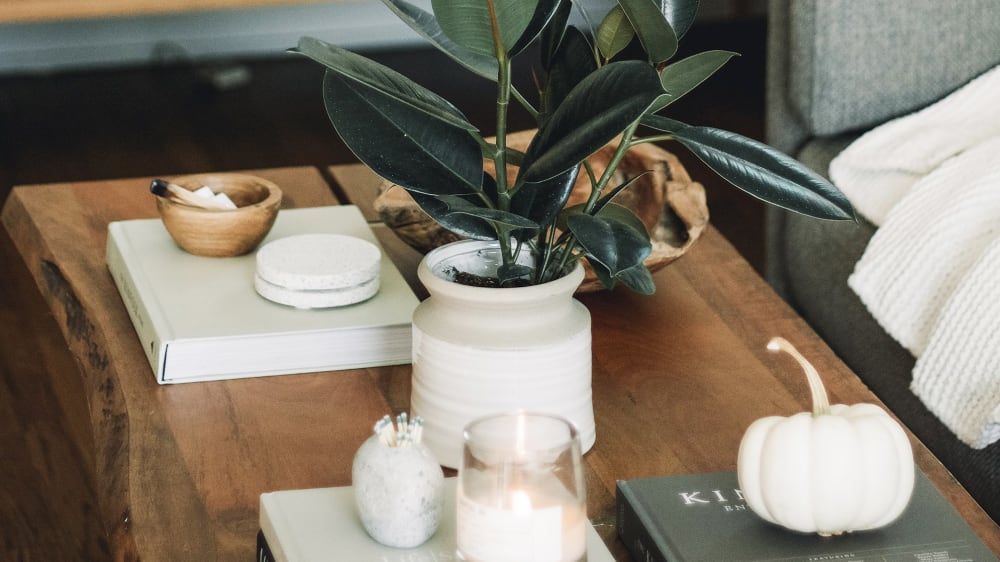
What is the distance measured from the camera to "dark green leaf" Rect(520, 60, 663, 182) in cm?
67

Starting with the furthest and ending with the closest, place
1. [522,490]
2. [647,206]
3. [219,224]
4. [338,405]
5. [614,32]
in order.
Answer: [647,206] → [219,224] → [338,405] → [614,32] → [522,490]

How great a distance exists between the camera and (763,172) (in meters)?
0.75

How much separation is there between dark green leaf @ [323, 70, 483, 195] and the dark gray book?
215 millimetres

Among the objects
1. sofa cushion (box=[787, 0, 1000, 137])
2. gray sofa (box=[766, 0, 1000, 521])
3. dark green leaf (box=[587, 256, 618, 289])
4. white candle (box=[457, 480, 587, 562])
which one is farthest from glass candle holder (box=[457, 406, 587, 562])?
sofa cushion (box=[787, 0, 1000, 137])

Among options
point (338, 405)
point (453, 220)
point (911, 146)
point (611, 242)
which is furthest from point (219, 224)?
point (911, 146)

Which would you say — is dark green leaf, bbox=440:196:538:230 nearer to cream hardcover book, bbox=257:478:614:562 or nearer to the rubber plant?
the rubber plant

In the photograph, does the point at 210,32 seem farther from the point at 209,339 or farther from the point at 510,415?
the point at 510,415

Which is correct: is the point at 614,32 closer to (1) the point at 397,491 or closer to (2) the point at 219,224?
(1) the point at 397,491

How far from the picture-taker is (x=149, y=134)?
300 cm

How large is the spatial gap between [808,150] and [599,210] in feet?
2.73

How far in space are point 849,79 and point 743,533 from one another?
95 cm

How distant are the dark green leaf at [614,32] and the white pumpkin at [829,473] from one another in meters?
0.22

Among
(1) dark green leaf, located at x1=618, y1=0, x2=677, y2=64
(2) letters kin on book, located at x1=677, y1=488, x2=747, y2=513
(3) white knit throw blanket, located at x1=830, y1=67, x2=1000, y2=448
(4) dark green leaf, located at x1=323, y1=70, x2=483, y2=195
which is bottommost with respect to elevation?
(3) white knit throw blanket, located at x1=830, y1=67, x2=1000, y2=448

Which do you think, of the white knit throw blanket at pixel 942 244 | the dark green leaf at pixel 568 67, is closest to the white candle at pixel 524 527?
the dark green leaf at pixel 568 67
